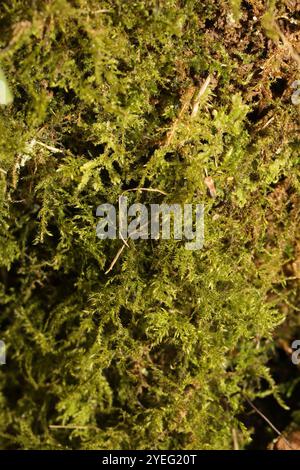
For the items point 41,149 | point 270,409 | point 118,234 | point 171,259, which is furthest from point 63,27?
point 270,409

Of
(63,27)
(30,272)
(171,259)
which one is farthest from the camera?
Result: (30,272)

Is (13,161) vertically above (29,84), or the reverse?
(29,84)

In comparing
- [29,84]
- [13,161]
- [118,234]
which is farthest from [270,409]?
[29,84]

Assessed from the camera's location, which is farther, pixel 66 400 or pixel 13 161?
pixel 66 400

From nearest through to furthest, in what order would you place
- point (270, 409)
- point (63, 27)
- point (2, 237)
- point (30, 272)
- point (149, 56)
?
point (63, 27), point (149, 56), point (2, 237), point (30, 272), point (270, 409)
